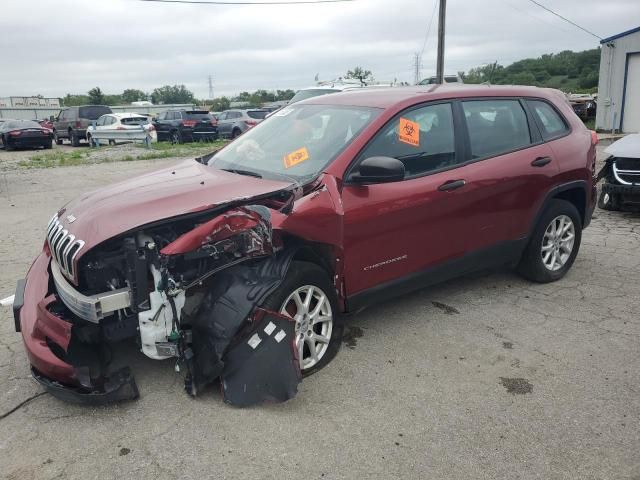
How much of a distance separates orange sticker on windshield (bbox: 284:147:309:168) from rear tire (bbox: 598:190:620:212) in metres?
5.56

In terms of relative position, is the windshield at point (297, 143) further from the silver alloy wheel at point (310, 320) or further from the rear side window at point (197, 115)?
the rear side window at point (197, 115)

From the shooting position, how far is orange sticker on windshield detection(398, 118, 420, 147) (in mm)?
3924

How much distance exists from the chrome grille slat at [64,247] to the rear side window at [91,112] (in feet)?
75.4

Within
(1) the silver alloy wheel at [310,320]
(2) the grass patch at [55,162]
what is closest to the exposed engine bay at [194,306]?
(1) the silver alloy wheel at [310,320]

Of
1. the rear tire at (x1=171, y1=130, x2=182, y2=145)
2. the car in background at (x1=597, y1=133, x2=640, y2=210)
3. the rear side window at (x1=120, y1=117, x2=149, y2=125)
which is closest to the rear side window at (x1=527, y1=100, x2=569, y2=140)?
the car in background at (x1=597, y1=133, x2=640, y2=210)

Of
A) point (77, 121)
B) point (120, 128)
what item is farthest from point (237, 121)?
point (77, 121)

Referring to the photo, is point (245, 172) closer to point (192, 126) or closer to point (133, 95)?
point (192, 126)

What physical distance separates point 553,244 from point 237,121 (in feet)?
64.1

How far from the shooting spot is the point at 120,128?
22.3 m

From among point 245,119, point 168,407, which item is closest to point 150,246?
point 168,407

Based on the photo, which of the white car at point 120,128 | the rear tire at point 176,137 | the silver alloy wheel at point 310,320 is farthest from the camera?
the rear tire at point 176,137

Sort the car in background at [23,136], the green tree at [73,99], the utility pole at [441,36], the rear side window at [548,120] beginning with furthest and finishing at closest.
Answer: the green tree at [73,99], the car in background at [23,136], the utility pole at [441,36], the rear side window at [548,120]

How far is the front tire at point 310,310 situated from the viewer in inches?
129

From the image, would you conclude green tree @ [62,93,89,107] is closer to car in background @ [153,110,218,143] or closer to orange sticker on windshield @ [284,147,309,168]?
car in background @ [153,110,218,143]
